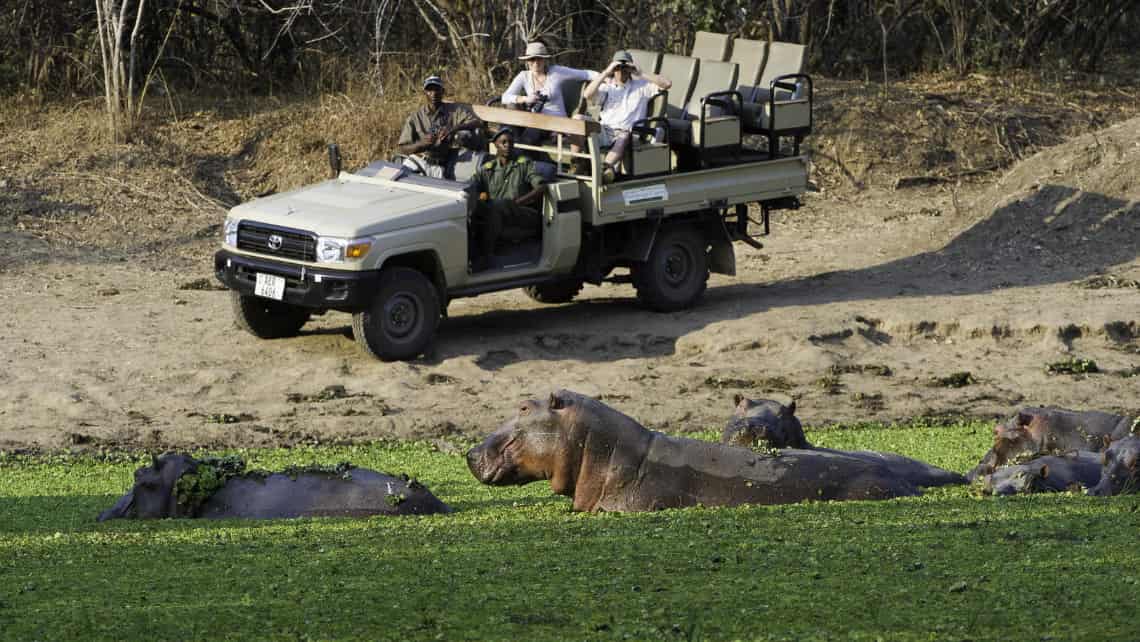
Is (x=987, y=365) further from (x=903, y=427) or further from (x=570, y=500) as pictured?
(x=570, y=500)

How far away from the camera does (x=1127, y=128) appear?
21.2m

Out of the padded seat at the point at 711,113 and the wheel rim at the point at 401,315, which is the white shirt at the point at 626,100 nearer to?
the padded seat at the point at 711,113

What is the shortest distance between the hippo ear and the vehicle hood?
5.52 m

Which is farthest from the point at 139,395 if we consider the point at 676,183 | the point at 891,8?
the point at 891,8

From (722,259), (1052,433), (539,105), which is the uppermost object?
(539,105)

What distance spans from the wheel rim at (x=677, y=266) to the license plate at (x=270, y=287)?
12.7 ft

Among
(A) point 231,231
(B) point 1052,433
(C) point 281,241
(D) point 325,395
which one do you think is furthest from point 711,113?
(B) point 1052,433

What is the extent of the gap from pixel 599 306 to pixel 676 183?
160cm

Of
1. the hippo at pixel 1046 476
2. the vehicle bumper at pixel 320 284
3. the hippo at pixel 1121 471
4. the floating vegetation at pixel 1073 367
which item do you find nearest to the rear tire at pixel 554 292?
the vehicle bumper at pixel 320 284

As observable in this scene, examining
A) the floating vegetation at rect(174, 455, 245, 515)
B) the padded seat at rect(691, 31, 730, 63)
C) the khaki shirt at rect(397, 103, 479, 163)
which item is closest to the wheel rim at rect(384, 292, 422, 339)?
the khaki shirt at rect(397, 103, 479, 163)

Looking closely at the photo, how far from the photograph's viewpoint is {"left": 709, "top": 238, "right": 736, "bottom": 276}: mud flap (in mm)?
17141

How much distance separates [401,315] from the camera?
48.2 feet

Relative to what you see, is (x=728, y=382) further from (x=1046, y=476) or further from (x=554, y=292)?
(x=1046, y=476)

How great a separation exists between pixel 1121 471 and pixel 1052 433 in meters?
1.81
